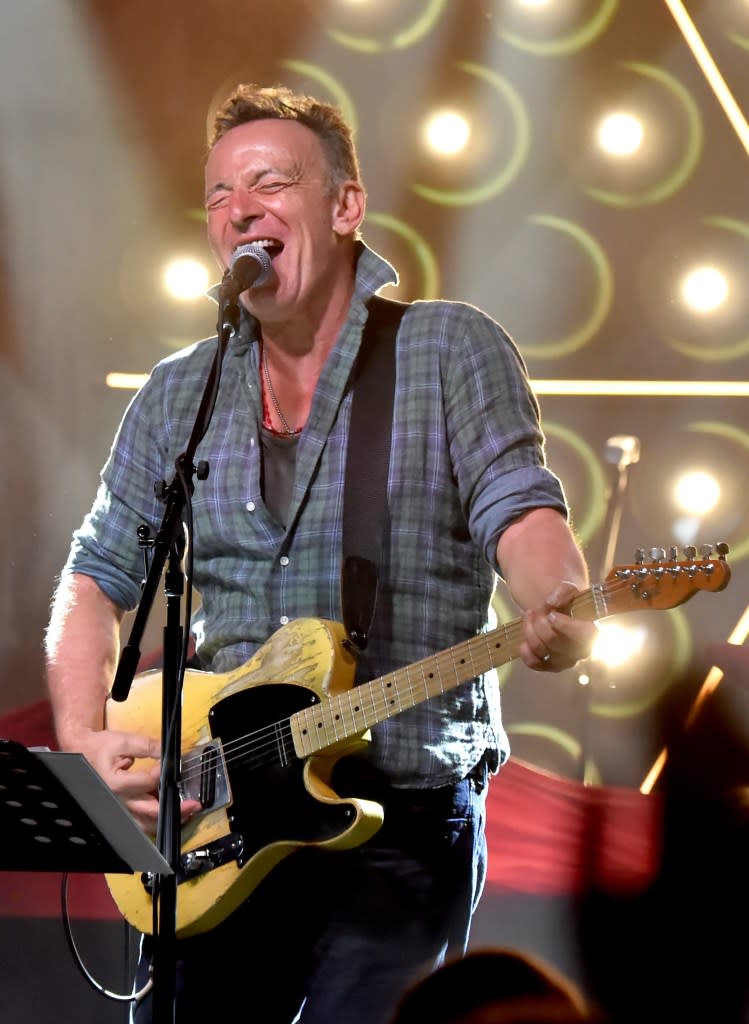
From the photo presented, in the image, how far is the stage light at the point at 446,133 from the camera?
3.66m

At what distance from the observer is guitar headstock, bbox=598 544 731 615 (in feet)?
6.03

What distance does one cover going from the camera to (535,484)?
2082mm

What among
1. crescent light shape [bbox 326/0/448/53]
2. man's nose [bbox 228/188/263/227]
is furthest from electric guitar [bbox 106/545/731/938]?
crescent light shape [bbox 326/0/448/53]

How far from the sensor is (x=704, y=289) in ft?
11.3

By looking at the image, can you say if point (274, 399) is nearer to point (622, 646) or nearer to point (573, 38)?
point (622, 646)

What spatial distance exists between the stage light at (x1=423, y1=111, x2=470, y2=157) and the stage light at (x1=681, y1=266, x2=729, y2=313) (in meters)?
0.81

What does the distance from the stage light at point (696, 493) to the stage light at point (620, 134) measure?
97cm

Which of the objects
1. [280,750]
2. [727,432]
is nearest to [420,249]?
[727,432]

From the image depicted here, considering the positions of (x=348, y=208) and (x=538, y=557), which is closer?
(x=538, y=557)

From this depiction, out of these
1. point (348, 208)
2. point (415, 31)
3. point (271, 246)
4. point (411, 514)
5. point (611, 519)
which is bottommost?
point (411, 514)

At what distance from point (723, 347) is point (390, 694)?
1892 mm

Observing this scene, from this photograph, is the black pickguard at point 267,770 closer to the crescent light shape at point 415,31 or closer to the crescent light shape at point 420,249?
the crescent light shape at point 420,249

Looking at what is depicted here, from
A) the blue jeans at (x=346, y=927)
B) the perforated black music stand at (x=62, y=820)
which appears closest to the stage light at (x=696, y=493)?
the blue jeans at (x=346, y=927)

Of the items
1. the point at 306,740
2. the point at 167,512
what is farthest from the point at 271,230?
the point at 306,740
